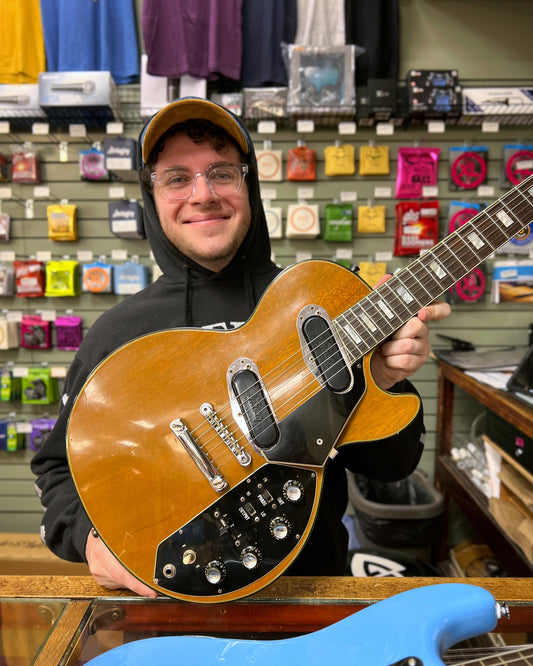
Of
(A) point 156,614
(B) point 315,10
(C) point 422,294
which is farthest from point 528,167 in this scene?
(A) point 156,614

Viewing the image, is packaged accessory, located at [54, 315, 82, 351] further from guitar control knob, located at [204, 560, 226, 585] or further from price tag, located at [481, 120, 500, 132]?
price tag, located at [481, 120, 500, 132]

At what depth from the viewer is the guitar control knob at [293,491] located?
26.6 inches

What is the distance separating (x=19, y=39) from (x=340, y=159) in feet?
6.80

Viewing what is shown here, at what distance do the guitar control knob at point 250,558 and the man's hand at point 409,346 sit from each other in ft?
1.38

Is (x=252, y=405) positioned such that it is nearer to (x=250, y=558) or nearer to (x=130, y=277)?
(x=250, y=558)

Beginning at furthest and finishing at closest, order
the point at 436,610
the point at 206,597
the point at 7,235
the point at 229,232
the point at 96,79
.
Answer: the point at 7,235
the point at 96,79
the point at 229,232
the point at 206,597
the point at 436,610

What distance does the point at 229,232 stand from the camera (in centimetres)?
95

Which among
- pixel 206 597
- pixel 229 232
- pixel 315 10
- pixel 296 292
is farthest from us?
pixel 315 10

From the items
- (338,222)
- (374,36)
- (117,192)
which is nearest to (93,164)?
(117,192)

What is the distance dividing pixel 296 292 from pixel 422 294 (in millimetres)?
249

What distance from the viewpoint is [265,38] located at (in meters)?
2.36

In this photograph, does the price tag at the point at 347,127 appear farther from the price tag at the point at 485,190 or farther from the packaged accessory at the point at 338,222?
the price tag at the point at 485,190

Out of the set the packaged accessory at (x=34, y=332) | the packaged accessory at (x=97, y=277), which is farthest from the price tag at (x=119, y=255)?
the packaged accessory at (x=34, y=332)

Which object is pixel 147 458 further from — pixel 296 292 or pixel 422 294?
pixel 422 294
